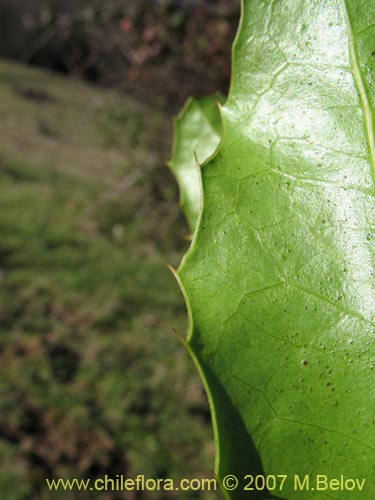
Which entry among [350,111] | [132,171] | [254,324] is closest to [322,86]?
[350,111]

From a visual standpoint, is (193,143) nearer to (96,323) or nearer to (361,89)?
(361,89)

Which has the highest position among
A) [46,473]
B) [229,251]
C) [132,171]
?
[229,251]

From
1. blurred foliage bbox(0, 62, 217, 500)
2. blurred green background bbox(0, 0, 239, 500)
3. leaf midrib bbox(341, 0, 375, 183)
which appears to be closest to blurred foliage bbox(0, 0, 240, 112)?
blurred green background bbox(0, 0, 239, 500)

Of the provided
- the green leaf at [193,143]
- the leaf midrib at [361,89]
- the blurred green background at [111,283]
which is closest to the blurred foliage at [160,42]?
the blurred green background at [111,283]

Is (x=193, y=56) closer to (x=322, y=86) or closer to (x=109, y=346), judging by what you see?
(x=109, y=346)

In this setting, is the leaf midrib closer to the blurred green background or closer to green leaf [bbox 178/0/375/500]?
green leaf [bbox 178/0/375/500]

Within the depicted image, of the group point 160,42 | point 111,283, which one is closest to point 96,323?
point 111,283

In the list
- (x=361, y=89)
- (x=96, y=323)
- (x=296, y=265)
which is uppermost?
(x=361, y=89)
